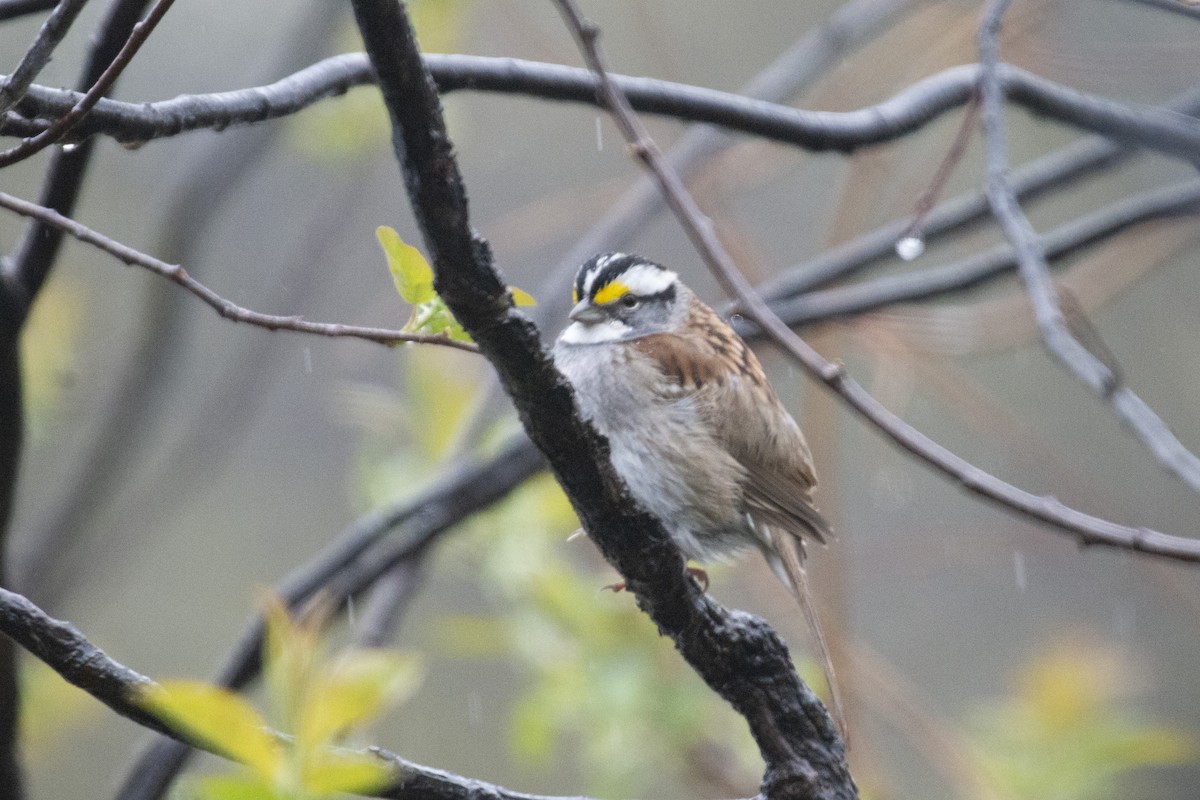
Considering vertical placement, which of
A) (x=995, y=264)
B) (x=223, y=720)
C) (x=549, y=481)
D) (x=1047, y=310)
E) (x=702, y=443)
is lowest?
(x=223, y=720)

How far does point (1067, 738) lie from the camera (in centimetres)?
453

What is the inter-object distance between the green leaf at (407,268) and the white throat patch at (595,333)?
1.55m

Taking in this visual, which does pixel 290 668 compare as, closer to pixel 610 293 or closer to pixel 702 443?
pixel 702 443

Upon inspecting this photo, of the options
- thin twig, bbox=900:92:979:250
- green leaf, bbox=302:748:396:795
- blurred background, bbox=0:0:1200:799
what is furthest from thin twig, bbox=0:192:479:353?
blurred background, bbox=0:0:1200:799

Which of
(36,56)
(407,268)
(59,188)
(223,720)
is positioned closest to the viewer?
(223,720)

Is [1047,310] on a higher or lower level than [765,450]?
lower

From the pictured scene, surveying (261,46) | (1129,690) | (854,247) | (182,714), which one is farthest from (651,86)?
(261,46)

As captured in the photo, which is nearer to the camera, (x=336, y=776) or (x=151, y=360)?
(x=336, y=776)

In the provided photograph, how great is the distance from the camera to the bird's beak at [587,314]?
317cm

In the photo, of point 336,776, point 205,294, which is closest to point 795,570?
point 205,294

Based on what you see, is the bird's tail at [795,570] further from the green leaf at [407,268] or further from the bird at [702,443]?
the green leaf at [407,268]

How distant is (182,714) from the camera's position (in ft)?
2.97

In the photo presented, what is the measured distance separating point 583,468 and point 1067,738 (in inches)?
141

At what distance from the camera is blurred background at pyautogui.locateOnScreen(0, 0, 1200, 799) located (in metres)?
3.86
